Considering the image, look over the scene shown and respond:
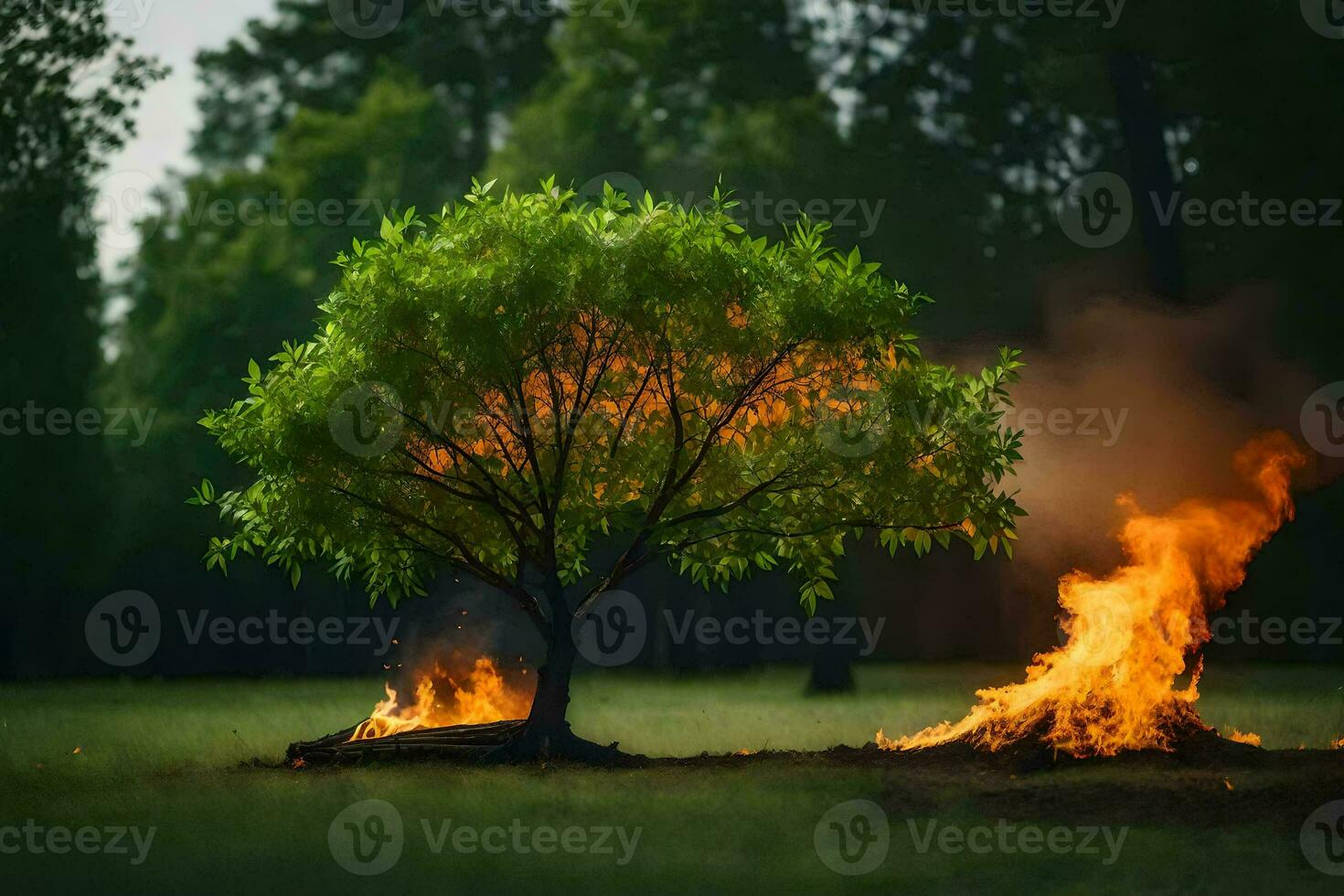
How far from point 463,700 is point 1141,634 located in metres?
10.7

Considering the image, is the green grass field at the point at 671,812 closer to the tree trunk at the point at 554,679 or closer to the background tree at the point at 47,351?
the tree trunk at the point at 554,679

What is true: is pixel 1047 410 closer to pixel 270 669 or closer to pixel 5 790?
pixel 5 790

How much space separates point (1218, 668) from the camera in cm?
4309

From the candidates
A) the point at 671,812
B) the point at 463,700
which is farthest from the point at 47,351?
the point at 671,812

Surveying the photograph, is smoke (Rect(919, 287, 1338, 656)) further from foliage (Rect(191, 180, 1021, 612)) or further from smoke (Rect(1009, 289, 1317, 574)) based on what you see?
foliage (Rect(191, 180, 1021, 612))

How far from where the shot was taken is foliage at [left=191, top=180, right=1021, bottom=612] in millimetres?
22234

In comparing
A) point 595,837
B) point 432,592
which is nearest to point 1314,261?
point 432,592

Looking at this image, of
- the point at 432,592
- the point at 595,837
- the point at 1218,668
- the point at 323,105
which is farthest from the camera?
the point at 323,105

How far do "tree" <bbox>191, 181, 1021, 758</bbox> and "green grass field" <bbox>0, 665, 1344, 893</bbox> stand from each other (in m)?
3.31

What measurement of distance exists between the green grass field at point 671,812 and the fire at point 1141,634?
2.89ft

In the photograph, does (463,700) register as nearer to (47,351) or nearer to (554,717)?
(554,717)

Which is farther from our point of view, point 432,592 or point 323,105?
point 323,105

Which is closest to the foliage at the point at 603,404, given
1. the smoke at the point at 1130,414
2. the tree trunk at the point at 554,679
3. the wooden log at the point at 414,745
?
the tree trunk at the point at 554,679

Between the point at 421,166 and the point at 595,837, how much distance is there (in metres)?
39.0
